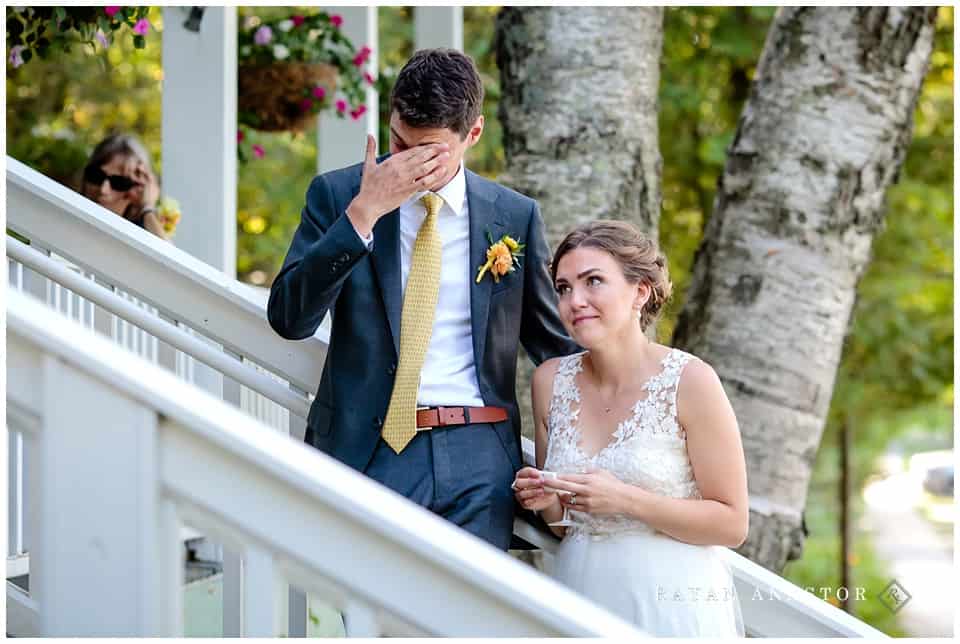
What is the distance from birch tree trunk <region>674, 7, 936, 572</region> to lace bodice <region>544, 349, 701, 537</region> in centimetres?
174

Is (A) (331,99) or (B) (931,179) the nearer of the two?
(A) (331,99)

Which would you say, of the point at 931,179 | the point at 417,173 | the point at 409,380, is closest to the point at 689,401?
the point at 409,380

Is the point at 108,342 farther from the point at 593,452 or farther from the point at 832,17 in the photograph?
the point at 832,17

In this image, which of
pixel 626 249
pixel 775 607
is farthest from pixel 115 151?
pixel 775 607

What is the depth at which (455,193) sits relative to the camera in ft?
8.51

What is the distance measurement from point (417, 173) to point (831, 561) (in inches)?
411

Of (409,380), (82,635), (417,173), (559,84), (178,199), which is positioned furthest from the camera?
(178,199)

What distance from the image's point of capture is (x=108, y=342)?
1524 millimetres

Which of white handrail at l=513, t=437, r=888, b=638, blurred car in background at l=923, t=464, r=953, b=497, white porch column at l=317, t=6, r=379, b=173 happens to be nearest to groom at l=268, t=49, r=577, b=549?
white handrail at l=513, t=437, r=888, b=638

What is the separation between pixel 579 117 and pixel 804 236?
958 mm

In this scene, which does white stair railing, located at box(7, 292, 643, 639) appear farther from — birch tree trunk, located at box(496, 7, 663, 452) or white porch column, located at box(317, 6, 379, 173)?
white porch column, located at box(317, 6, 379, 173)

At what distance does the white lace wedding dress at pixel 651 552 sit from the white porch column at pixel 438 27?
149 inches

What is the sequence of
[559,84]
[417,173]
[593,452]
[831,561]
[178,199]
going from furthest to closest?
[831,561] → [178,199] → [559,84] → [593,452] → [417,173]

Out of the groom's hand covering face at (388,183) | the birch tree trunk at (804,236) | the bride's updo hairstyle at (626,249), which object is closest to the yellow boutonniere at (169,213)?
the birch tree trunk at (804,236)
